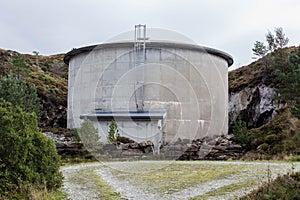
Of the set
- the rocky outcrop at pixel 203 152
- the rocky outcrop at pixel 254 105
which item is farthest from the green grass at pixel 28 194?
the rocky outcrop at pixel 254 105

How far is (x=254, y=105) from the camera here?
94.1ft

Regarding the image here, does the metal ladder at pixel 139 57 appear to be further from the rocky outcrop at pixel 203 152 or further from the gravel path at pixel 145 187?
the gravel path at pixel 145 187

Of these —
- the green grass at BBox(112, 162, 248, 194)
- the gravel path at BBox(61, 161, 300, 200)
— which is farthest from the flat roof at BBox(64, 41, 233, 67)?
the gravel path at BBox(61, 161, 300, 200)

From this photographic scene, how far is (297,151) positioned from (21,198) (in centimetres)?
1201

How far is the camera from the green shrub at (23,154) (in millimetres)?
7469

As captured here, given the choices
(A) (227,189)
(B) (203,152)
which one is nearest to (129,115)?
(B) (203,152)

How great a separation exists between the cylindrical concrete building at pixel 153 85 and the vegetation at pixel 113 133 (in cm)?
44

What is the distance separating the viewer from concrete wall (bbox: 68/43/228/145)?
20266 mm

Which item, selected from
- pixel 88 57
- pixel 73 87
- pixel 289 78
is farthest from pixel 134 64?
pixel 289 78

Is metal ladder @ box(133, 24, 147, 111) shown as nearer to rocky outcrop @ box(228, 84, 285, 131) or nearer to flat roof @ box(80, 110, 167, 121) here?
flat roof @ box(80, 110, 167, 121)

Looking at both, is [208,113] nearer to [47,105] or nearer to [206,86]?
[206,86]

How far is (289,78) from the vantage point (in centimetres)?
2128

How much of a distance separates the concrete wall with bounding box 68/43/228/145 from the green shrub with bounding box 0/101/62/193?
430 inches

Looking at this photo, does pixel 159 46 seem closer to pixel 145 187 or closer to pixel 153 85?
pixel 153 85
